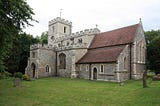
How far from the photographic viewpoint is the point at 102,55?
32.1 meters

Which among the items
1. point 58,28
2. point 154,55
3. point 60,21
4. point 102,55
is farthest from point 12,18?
point 60,21

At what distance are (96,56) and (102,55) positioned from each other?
1.35 m

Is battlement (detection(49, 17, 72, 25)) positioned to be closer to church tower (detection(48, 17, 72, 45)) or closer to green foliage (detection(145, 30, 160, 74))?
church tower (detection(48, 17, 72, 45))

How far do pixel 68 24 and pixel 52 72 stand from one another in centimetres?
1521

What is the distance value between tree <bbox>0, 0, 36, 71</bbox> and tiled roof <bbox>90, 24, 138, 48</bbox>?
65.6 ft

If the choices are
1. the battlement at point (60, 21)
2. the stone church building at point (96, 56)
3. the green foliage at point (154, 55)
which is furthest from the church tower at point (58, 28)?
the green foliage at point (154, 55)

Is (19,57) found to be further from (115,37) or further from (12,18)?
(12,18)

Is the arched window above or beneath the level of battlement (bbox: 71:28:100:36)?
beneath

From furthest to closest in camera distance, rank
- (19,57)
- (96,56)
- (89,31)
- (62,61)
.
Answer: (19,57), (62,61), (89,31), (96,56)

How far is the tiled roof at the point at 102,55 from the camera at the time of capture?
29.7 metres

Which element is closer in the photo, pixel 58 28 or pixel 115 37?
pixel 115 37

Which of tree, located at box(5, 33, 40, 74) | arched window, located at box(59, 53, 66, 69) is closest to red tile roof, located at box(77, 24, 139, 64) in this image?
arched window, located at box(59, 53, 66, 69)

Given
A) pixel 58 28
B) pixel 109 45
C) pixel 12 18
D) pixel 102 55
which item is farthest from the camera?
→ pixel 58 28

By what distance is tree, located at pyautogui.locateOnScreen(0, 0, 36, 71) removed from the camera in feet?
38.8
